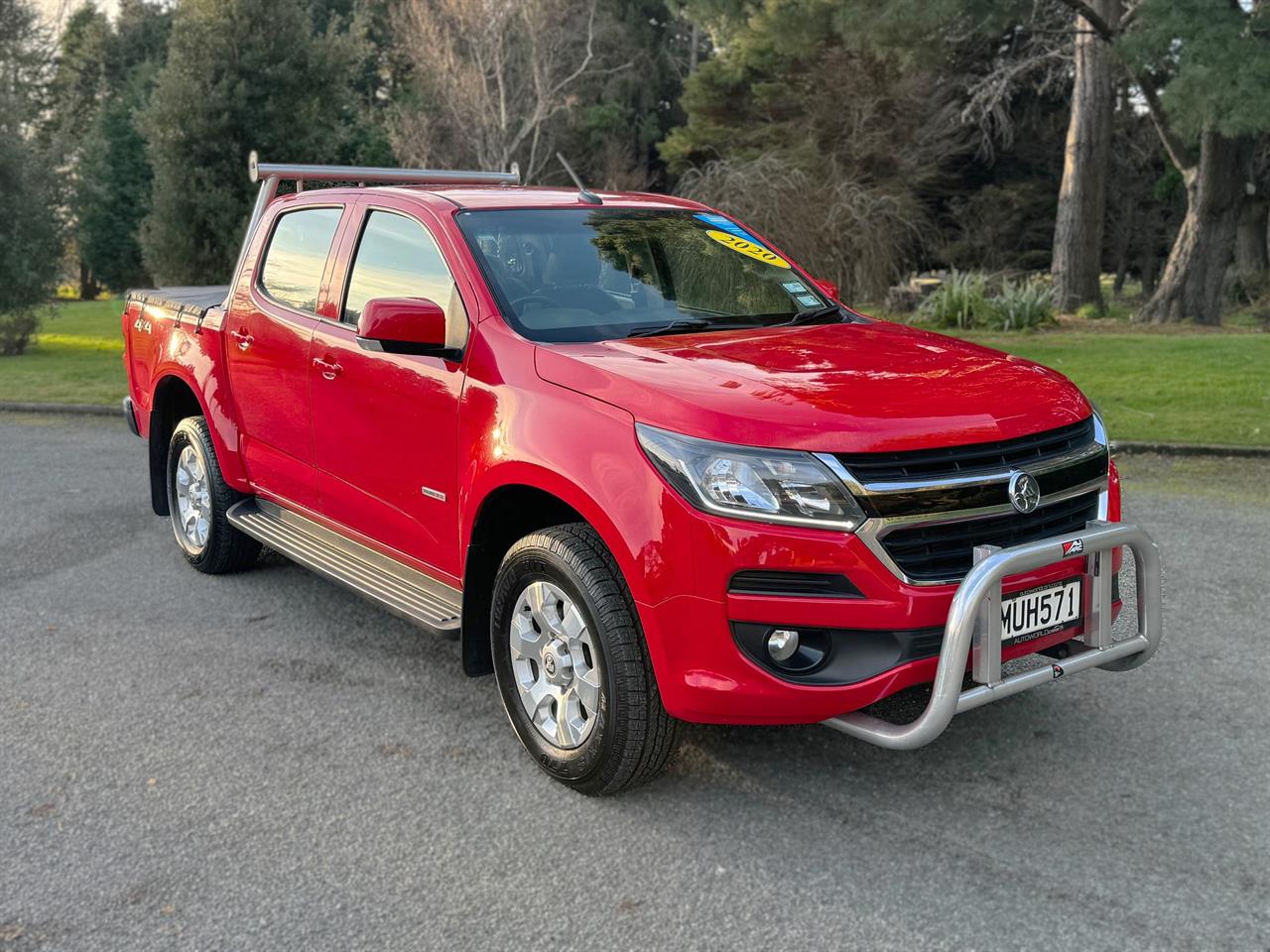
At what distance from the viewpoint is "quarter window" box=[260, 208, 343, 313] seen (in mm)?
5316

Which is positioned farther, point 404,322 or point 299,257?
point 299,257

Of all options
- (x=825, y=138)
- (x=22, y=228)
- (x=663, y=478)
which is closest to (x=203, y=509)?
(x=663, y=478)

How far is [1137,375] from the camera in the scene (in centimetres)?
1299

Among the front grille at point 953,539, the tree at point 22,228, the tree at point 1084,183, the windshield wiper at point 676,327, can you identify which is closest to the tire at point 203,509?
the windshield wiper at point 676,327

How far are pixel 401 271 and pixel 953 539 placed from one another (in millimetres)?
2453

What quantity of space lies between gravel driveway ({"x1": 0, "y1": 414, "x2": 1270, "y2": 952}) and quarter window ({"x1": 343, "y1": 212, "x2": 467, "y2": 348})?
1.45 m

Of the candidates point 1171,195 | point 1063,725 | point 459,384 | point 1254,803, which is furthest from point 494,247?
point 1171,195

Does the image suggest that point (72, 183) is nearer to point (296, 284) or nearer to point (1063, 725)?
point (296, 284)

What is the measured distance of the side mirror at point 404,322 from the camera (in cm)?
409

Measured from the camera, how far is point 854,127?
30.0 m

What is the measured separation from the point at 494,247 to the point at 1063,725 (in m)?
2.66

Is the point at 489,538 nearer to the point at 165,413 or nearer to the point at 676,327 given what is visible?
the point at 676,327

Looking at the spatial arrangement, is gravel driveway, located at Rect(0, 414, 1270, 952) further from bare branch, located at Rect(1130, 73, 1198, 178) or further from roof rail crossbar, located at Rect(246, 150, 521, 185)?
bare branch, located at Rect(1130, 73, 1198, 178)

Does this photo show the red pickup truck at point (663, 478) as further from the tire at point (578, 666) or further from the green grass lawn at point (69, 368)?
the green grass lawn at point (69, 368)
